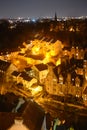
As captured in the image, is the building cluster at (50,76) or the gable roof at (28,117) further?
the building cluster at (50,76)

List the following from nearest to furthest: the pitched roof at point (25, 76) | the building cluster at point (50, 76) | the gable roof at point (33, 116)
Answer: the gable roof at point (33, 116) → the building cluster at point (50, 76) → the pitched roof at point (25, 76)

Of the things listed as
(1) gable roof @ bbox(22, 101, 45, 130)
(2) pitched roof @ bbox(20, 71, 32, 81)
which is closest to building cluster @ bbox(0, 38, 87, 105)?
(2) pitched roof @ bbox(20, 71, 32, 81)

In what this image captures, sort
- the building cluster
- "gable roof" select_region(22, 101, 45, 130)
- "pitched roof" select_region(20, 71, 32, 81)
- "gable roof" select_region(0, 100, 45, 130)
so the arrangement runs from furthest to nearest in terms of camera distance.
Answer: "pitched roof" select_region(20, 71, 32, 81) → the building cluster → "gable roof" select_region(22, 101, 45, 130) → "gable roof" select_region(0, 100, 45, 130)

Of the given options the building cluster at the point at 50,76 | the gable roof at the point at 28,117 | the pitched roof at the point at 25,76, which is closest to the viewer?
the gable roof at the point at 28,117

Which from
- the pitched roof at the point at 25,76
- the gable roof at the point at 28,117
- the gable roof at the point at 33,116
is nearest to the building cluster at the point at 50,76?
the pitched roof at the point at 25,76

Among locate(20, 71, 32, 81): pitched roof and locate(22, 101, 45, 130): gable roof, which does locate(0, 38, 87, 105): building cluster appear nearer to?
locate(20, 71, 32, 81): pitched roof

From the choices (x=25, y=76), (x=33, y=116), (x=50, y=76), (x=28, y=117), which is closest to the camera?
(x=28, y=117)

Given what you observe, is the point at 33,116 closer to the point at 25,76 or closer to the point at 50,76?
the point at 50,76

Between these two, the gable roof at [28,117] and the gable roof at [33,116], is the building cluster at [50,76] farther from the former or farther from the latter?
the gable roof at [28,117]

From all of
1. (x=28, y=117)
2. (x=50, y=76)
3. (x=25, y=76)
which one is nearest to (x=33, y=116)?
(x=28, y=117)

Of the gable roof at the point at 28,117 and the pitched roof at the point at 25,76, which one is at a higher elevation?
the pitched roof at the point at 25,76

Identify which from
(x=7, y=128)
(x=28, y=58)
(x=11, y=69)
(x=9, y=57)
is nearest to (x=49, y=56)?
→ (x=28, y=58)
